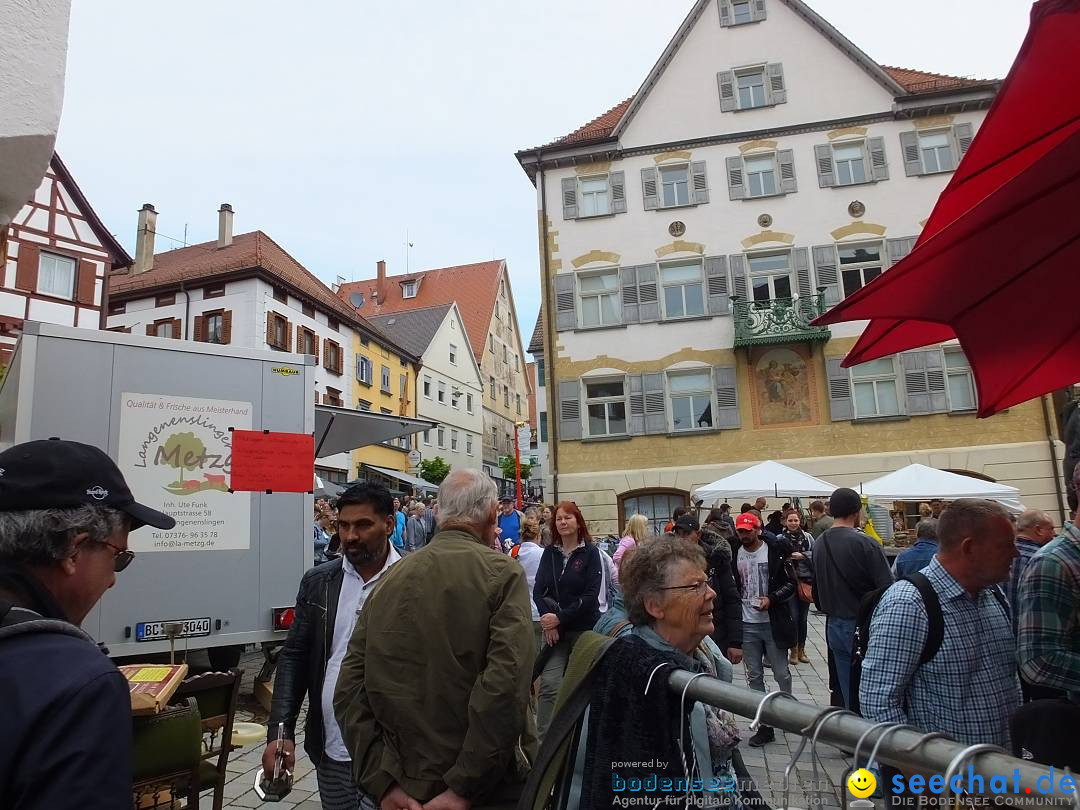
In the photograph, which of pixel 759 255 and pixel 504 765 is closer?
pixel 504 765

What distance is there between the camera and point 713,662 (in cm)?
271

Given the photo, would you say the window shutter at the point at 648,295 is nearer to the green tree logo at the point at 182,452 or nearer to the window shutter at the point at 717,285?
the window shutter at the point at 717,285

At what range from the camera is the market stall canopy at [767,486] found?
13.0 metres

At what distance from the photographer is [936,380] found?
1961 centimetres

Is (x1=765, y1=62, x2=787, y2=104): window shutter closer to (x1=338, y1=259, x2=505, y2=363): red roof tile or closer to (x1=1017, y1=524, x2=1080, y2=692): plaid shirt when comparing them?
(x1=1017, y1=524, x2=1080, y2=692): plaid shirt

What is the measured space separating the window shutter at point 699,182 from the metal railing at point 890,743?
71.1ft

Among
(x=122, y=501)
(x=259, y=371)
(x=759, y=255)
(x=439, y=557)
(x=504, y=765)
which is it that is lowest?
(x=504, y=765)

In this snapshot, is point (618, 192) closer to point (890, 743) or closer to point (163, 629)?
point (163, 629)

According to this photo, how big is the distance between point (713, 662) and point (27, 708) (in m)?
2.20

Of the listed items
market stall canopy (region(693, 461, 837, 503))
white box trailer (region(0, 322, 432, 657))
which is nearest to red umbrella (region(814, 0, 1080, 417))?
white box trailer (region(0, 322, 432, 657))

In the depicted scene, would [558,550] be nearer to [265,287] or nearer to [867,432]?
[867,432]

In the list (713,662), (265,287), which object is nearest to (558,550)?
(713,662)

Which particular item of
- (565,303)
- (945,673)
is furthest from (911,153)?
(945,673)

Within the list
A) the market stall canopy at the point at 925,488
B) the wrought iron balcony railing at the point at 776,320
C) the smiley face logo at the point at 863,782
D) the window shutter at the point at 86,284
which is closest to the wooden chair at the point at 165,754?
the smiley face logo at the point at 863,782
